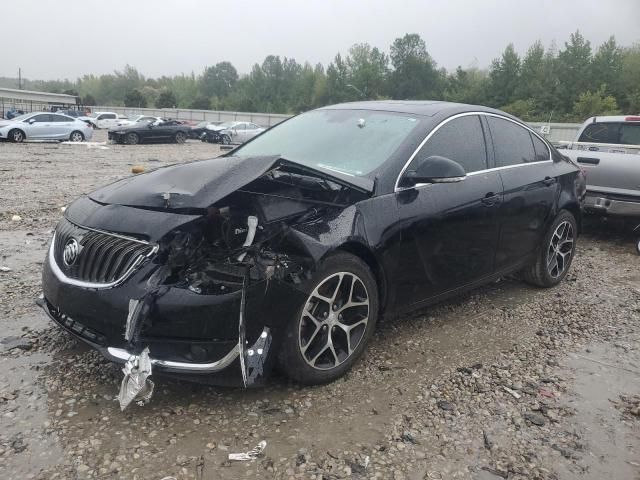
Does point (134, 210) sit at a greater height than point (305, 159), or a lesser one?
lesser

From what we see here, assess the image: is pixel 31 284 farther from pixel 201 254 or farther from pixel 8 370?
pixel 201 254

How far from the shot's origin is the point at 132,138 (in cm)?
2584

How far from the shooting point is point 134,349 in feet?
8.84

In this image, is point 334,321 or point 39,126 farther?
point 39,126

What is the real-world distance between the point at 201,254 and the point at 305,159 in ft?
4.00

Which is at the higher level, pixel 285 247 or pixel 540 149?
pixel 540 149

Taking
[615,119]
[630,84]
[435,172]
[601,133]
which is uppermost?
[630,84]

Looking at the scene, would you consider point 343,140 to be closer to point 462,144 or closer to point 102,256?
point 462,144

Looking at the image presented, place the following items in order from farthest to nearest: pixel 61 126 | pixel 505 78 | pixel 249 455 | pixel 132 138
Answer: pixel 505 78 < pixel 132 138 < pixel 61 126 < pixel 249 455

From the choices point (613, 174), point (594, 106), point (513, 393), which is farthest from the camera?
point (594, 106)

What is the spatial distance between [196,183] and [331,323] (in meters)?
1.12

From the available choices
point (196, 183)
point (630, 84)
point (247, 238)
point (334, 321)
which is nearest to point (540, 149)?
point (334, 321)

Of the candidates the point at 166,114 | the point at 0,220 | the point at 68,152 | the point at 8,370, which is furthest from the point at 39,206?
the point at 166,114

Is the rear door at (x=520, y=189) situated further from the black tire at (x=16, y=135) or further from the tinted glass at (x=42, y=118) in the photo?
the tinted glass at (x=42, y=118)
